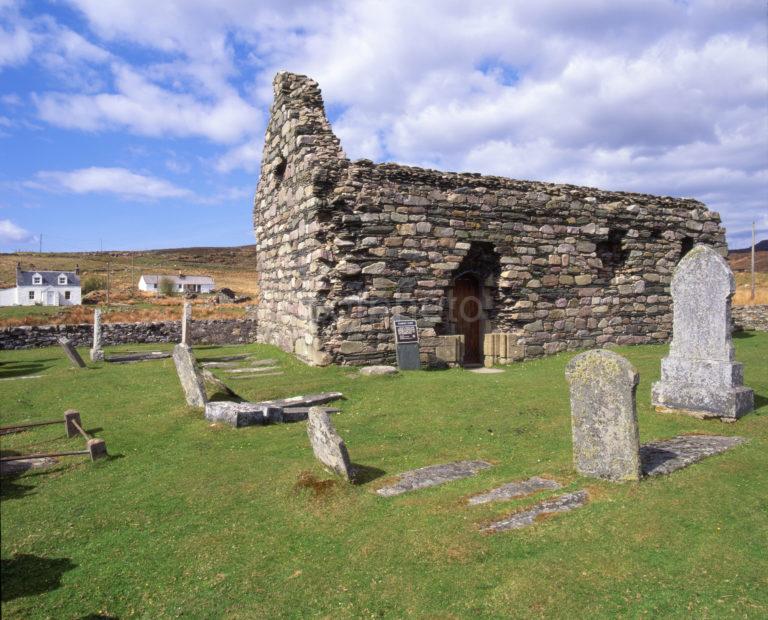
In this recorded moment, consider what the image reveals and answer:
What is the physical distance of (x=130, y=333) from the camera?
80.3 ft

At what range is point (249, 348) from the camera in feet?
64.2

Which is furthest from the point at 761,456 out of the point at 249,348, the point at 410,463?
the point at 249,348

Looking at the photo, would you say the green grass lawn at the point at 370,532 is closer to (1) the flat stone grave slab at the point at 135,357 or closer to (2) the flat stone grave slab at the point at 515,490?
(2) the flat stone grave slab at the point at 515,490

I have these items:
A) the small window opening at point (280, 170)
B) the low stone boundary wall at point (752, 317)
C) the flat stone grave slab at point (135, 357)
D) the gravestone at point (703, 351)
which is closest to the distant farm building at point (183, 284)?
the flat stone grave slab at point (135, 357)

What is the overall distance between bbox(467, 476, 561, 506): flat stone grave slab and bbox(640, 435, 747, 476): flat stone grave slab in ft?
3.78

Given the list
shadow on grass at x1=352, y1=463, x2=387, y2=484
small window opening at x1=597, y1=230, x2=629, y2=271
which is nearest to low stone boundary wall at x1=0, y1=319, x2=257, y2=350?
small window opening at x1=597, y1=230, x2=629, y2=271

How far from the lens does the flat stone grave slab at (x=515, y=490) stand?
19.2 ft

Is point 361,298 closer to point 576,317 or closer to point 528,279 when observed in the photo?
point 528,279

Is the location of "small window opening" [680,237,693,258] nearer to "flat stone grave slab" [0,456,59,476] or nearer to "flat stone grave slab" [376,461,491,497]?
"flat stone grave slab" [376,461,491,497]

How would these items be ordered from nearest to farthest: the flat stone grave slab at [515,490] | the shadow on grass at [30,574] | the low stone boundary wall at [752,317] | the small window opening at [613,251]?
the shadow on grass at [30,574], the flat stone grave slab at [515,490], the small window opening at [613,251], the low stone boundary wall at [752,317]

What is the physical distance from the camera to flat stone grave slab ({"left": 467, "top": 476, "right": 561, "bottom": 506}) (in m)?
5.85

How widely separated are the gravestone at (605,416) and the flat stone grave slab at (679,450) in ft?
1.37

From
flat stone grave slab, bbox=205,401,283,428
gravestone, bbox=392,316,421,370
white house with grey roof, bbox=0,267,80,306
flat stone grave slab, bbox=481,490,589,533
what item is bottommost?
flat stone grave slab, bbox=481,490,589,533

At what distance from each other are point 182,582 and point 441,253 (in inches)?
443
